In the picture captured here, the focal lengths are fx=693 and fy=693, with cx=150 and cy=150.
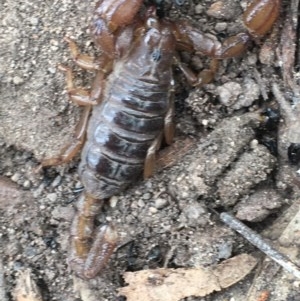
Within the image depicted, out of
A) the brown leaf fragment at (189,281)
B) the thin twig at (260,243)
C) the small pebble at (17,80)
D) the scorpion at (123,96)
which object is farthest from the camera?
the small pebble at (17,80)

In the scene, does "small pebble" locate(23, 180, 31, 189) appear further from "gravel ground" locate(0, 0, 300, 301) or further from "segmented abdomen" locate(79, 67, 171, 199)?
"segmented abdomen" locate(79, 67, 171, 199)

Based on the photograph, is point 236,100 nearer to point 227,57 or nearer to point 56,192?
point 227,57

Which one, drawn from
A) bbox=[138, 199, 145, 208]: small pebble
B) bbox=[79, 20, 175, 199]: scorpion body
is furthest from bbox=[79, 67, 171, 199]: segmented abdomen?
bbox=[138, 199, 145, 208]: small pebble

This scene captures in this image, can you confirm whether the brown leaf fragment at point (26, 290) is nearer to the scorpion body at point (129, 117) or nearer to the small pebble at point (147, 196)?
the scorpion body at point (129, 117)

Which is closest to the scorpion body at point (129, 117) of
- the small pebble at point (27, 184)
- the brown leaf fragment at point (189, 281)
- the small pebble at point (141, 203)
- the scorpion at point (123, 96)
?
the scorpion at point (123, 96)

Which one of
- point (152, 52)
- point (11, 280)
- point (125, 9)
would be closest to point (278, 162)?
point (152, 52)

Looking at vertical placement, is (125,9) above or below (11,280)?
above
